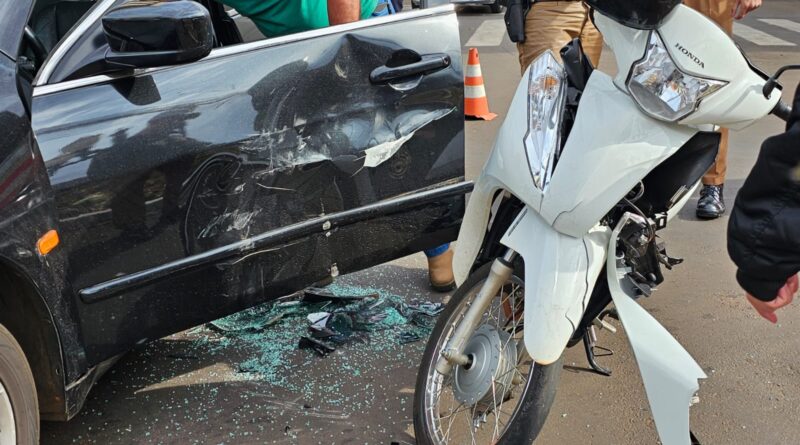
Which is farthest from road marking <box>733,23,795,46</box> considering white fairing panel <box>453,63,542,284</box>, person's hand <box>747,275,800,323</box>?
person's hand <box>747,275,800,323</box>

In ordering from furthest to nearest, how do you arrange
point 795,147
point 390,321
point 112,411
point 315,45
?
point 390,321 → point 112,411 → point 315,45 → point 795,147

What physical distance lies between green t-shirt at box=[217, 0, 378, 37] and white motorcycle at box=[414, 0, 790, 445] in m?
0.91

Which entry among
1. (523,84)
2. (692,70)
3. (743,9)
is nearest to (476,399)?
(523,84)

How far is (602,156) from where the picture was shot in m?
2.10

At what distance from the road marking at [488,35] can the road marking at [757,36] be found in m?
3.36

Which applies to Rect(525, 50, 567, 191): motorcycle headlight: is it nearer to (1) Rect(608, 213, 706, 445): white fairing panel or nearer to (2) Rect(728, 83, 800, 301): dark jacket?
(1) Rect(608, 213, 706, 445): white fairing panel

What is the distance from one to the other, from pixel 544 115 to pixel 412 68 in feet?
2.52

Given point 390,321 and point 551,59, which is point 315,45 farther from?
point 390,321

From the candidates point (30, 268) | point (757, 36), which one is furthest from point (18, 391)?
point (757, 36)

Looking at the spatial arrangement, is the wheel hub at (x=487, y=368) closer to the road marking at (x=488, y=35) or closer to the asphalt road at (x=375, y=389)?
the asphalt road at (x=375, y=389)

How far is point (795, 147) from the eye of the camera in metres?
1.61

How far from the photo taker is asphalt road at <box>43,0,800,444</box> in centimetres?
286

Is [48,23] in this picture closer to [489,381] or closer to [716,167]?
[489,381]

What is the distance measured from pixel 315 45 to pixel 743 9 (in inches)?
102
